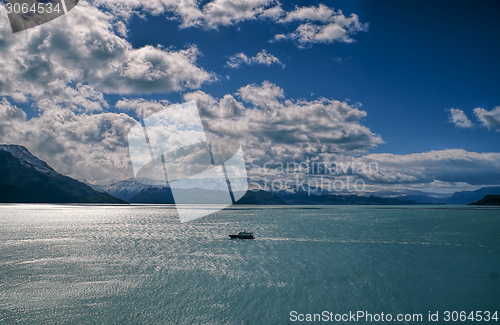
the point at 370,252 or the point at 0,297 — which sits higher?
the point at 0,297

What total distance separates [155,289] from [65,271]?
842 inches

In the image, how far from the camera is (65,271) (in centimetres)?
4931

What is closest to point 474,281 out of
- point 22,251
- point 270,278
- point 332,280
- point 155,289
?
point 332,280

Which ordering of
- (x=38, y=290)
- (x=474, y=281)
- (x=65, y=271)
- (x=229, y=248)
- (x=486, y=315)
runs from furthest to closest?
(x=229, y=248)
(x=65, y=271)
(x=474, y=281)
(x=38, y=290)
(x=486, y=315)

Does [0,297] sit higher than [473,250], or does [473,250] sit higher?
[0,297]

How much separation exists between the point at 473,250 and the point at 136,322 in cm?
8117

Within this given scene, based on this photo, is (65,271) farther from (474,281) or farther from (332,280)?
(474,281)

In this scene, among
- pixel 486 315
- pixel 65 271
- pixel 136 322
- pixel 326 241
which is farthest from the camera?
pixel 326 241

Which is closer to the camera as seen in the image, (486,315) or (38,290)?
(486,315)

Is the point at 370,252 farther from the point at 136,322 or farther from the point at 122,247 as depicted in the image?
the point at 122,247

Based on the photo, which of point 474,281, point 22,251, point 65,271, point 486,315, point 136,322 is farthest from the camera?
point 22,251

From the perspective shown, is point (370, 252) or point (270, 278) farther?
point (370, 252)

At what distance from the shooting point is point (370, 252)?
6806 centimetres

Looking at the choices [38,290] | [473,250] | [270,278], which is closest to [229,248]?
[270,278]
